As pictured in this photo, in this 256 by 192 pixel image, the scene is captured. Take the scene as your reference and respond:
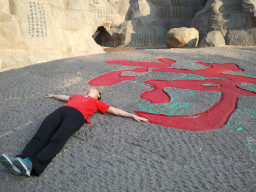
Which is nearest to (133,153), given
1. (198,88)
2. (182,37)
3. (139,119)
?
(139,119)

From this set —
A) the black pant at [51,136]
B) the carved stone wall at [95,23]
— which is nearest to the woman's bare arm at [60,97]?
the black pant at [51,136]

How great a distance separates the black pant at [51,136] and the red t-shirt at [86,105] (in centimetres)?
5

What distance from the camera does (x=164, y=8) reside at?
824 centimetres

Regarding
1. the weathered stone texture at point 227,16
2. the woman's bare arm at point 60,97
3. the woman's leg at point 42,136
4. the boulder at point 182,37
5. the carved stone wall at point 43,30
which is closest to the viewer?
the woman's leg at point 42,136

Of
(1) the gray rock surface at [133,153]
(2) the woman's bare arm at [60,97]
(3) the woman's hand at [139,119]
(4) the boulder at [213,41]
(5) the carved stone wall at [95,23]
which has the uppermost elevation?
(5) the carved stone wall at [95,23]

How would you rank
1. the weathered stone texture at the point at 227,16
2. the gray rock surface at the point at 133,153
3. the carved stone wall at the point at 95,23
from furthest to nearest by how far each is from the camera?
the weathered stone texture at the point at 227,16 → the carved stone wall at the point at 95,23 → the gray rock surface at the point at 133,153

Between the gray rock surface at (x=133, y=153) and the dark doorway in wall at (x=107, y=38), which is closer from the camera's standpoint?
the gray rock surface at (x=133, y=153)

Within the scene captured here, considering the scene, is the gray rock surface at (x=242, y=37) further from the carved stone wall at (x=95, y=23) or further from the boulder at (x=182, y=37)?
the boulder at (x=182, y=37)

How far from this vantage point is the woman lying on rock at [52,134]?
41.4 inches

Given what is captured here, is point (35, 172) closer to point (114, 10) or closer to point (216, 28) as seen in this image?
point (216, 28)

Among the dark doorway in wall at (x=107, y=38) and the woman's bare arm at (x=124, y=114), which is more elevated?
the dark doorway in wall at (x=107, y=38)

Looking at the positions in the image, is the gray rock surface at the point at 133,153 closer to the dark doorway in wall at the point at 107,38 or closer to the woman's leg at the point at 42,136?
the woman's leg at the point at 42,136

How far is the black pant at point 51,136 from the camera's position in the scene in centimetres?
113

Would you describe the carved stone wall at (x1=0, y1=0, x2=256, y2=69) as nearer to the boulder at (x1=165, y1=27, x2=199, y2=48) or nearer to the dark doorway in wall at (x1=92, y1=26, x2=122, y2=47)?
the dark doorway in wall at (x1=92, y1=26, x2=122, y2=47)
